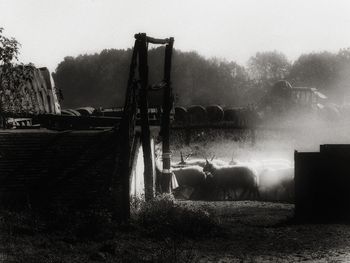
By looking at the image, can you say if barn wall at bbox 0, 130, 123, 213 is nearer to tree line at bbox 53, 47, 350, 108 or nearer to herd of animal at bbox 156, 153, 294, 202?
herd of animal at bbox 156, 153, 294, 202

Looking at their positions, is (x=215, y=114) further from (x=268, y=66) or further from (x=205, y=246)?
(x=268, y=66)

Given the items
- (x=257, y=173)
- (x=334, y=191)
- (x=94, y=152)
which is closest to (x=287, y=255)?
(x=334, y=191)

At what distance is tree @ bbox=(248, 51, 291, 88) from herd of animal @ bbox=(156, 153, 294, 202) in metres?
72.0

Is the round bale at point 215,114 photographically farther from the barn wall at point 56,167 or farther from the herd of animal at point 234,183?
the barn wall at point 56,167

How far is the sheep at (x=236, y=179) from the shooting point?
64.4 ft

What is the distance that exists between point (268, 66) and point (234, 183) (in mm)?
76932

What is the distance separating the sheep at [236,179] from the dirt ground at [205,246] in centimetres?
541

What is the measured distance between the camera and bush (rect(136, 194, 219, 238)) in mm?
12594

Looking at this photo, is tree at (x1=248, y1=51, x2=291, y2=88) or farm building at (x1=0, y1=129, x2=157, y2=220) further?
tree at (x1=248, y1=51, x2=291, y2=88)

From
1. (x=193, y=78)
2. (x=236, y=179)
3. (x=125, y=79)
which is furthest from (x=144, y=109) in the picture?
(x=193, y=78)

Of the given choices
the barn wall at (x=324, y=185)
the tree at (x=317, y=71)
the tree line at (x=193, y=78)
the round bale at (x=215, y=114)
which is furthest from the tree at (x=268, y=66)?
the barn wall at (x=324, y=185)

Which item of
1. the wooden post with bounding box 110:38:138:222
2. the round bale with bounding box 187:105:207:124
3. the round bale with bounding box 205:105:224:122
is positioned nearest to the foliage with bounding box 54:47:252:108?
the round bale with bounding box 187:105:207:124

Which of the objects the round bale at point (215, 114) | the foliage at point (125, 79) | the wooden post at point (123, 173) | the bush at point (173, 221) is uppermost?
the foliage at point (125, 79)

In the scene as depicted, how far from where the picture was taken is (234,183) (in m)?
19.8
